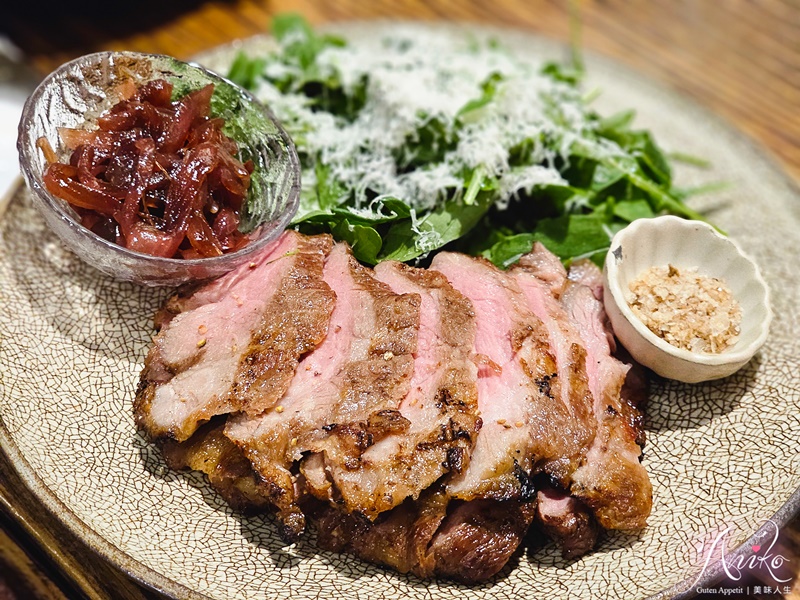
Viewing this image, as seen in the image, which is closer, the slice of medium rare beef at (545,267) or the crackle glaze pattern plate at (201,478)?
the crackle glaze pattern plate at (201,478)

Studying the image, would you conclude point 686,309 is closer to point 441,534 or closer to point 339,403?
point 441,534

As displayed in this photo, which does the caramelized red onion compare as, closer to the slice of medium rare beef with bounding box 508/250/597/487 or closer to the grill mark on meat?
the grill mark on meat

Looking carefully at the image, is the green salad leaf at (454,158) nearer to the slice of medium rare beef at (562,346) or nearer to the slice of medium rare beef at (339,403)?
the slice of medium rare beef at (562,346)

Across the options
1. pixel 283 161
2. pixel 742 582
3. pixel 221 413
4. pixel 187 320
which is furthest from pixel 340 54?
pixel 742 582

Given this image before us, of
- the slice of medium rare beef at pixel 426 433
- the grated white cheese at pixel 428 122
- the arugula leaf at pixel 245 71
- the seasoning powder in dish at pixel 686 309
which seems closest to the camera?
the slice of medium rare beef at pixel 426 433

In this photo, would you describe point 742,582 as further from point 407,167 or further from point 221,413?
point 407,167

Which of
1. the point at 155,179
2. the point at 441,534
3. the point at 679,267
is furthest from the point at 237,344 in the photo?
the point at 679,267

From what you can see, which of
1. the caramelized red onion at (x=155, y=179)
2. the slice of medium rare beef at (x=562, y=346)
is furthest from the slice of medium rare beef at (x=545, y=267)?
the caramelized red onion at (x=155, y=179)
